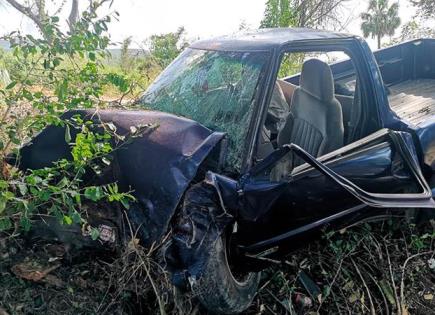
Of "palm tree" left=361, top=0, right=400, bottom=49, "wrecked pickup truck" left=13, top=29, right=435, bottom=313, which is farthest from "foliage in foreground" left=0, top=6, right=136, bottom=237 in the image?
"palm tree" left=361, top=0, right=400, bottom=49

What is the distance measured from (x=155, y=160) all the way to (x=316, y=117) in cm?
127

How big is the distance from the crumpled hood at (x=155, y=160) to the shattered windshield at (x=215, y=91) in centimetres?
19

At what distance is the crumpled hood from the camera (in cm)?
251

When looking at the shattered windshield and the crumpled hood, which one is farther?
the shattered windshield

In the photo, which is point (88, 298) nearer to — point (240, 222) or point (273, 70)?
point (240, 222)

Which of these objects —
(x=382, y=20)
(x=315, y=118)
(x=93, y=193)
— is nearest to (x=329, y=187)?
(x=315, y=118)

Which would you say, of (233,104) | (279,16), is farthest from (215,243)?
(279,16)

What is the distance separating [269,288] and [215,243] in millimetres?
758

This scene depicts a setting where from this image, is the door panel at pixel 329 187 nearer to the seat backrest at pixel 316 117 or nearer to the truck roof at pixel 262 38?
the seat backrest at pixel 316 117

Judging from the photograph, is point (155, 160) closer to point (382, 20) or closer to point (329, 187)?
point (329, 187)

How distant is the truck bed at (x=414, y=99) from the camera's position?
3.94 meters

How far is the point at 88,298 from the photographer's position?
2.69 meters

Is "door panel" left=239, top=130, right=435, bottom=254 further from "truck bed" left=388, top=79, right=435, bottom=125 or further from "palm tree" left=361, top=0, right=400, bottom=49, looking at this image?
"palm tree" left=361, top=0, right=400, bottom=49

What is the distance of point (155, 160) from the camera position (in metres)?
2.64
